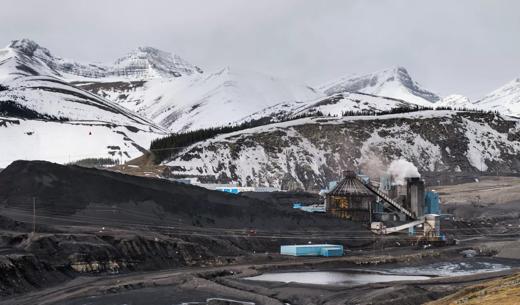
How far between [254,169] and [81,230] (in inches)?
4149

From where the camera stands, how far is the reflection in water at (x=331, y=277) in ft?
258

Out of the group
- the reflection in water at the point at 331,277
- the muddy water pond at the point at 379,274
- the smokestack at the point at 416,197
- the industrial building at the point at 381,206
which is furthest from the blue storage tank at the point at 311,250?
the smokestack at the point at 416,197

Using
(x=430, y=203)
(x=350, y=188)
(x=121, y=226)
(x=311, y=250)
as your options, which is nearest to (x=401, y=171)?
(x=430, y=203)

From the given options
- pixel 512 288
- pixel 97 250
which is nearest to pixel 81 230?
pixel 97 250

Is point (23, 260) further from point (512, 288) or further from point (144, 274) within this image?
point (512, 288)

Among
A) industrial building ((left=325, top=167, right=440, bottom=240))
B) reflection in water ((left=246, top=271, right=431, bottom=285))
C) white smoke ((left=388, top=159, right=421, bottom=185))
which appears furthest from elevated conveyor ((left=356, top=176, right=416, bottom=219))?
reflection in water ((left=246, top=271, right=431, bottom=285))

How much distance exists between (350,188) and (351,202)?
2569 millimetres

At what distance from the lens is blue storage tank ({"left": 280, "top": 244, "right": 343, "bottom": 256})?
A: 98.3 meters

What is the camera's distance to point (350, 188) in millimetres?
125188

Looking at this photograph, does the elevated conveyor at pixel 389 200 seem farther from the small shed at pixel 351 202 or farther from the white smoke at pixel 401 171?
the white smoke at pixel 401 171

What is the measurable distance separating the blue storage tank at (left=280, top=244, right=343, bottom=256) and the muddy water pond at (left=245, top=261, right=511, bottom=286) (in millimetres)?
10044

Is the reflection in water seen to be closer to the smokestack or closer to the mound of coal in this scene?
the mound of coal

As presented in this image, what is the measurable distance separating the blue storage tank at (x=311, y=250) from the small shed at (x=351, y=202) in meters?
21.8

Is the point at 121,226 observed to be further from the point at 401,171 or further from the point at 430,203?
the point at 401,171
